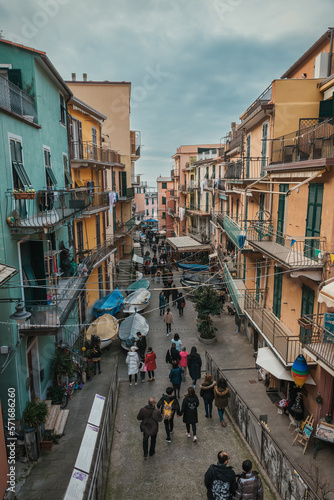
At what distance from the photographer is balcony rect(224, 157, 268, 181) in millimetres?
16306

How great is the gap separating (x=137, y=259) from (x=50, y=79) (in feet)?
72.8

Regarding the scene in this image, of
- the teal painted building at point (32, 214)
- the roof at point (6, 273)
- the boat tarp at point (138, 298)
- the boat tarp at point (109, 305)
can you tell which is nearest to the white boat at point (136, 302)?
the boat tarp at point (138, 298)

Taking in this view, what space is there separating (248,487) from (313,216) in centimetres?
754

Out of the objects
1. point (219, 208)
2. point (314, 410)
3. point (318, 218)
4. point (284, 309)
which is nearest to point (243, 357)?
point (284, 309)

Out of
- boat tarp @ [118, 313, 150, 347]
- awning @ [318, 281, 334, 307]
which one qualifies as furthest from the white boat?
awning @ [318, 281, 334, 307]

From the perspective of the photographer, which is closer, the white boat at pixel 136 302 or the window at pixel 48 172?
the window at pixel 48 172

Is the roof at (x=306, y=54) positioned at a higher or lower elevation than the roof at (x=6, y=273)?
higher

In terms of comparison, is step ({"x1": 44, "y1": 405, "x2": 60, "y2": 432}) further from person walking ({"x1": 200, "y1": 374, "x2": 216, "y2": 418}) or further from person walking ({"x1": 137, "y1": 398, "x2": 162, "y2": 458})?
person walking ({"x1": 200, "y1": 374, "x2": 216, "y2": 418})

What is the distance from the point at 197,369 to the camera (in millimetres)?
12539

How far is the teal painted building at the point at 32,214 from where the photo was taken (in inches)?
374

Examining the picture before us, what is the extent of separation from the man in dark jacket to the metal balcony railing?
9734 mm

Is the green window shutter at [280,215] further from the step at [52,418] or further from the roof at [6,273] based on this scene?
the step at [52,418]

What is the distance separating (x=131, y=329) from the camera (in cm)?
1689

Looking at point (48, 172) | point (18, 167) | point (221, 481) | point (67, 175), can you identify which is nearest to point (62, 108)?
point (67, 175)
